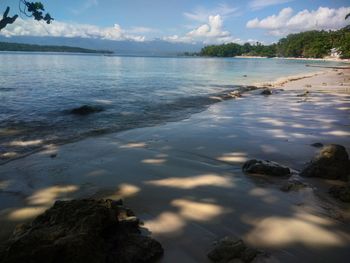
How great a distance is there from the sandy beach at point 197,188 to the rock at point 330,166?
0.21 m

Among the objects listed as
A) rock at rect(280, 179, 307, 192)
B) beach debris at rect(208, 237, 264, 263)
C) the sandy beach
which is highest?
beach debris at rect(208, 237, 264, 263)

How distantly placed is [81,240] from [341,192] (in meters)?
3.97

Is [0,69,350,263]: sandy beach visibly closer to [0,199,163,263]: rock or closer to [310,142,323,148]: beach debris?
[310,142,323,148]: beach debris

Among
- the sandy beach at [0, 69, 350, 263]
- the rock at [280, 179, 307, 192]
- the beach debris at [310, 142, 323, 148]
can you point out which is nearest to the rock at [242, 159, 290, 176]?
the sandy beach at [0, 69, 350, 263]

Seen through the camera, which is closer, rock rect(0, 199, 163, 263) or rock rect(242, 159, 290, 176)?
rock rect(0, 199, 163, 263)

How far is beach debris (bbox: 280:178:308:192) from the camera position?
5277 mm

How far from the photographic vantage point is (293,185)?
540 centimetres

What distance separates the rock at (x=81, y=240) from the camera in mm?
2873

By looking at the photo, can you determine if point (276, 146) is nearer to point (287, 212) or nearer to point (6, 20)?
point (287, 212)

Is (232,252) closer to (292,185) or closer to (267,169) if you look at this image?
(292,185)

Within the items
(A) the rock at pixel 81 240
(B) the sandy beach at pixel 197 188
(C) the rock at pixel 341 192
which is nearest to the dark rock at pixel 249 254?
(B) the sandy beach at pixel 197 188

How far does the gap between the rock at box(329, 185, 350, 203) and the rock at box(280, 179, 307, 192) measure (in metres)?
0.46

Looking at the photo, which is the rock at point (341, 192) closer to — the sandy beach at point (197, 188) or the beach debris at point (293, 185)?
the sandy beach at point (197, 188)

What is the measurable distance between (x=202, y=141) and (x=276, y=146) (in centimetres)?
188
